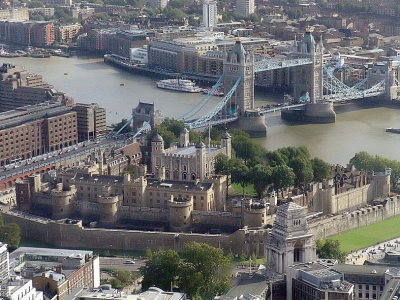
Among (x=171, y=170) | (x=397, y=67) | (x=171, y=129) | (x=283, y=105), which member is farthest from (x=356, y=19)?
(x=171, y=170)

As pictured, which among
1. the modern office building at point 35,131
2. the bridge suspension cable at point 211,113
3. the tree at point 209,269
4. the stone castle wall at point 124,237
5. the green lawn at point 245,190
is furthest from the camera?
the bridge suspension cable at point 211,113

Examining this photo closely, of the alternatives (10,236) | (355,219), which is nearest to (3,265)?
(10,236)

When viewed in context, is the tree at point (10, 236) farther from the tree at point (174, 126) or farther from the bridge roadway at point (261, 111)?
the bridge roadway at point (261, 111)

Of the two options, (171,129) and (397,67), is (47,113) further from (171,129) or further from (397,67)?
(397,67)

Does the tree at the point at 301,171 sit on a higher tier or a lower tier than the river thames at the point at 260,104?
higher

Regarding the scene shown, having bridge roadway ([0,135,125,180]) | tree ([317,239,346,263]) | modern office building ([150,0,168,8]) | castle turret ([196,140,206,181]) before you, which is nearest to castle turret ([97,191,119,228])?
castle turret ([196,140,206,181])

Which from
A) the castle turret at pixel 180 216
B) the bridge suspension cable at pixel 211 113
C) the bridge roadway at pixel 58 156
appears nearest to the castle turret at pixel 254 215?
the castle turret at pixel 180 216

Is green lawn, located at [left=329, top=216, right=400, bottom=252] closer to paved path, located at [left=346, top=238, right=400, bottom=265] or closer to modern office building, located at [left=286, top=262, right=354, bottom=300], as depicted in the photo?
paved path, located at [left=346, top=238, right=400, bottom=265]
